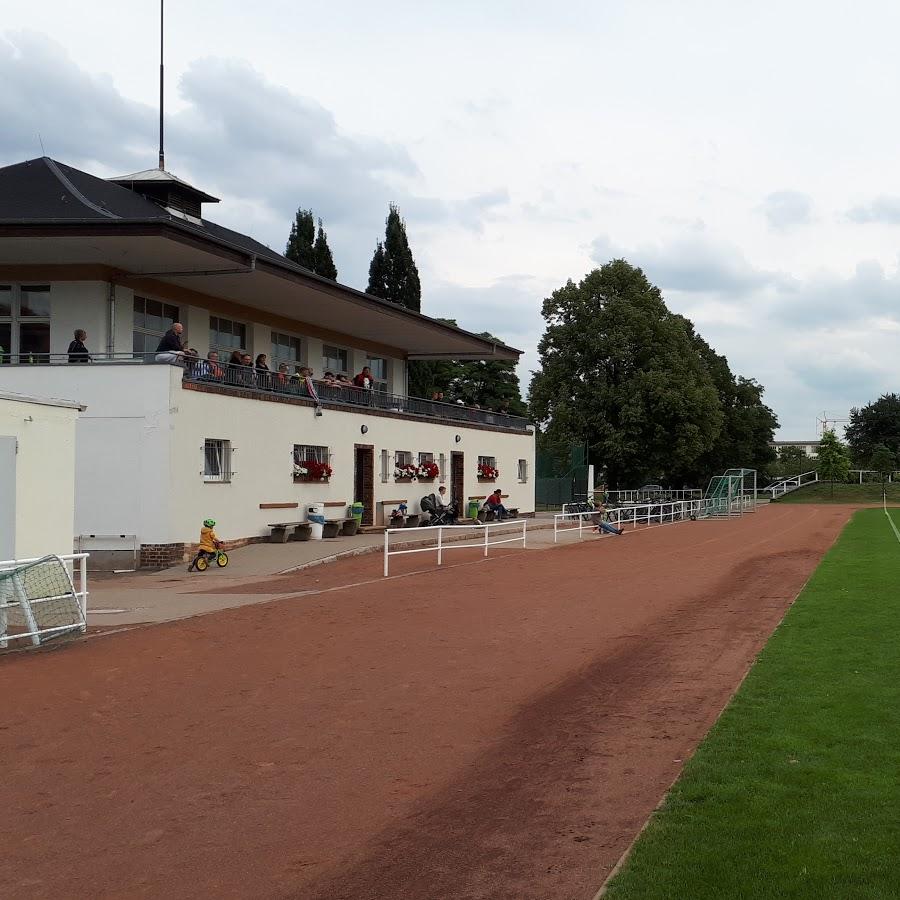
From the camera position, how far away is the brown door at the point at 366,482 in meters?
34.0

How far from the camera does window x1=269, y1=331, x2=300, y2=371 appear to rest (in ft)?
114

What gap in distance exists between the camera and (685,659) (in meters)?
11.6

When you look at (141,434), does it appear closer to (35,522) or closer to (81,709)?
(35,522)

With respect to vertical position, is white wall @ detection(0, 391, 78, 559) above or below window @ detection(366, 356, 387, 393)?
below

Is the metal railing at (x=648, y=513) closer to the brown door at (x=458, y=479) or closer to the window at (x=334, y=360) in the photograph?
the brown door at (x=458, y=479)

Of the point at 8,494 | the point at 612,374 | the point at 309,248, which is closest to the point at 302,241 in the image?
the point at 309,248

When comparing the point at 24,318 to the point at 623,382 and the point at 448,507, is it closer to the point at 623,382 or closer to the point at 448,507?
the point at 448,507

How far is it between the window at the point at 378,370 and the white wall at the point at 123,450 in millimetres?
17971

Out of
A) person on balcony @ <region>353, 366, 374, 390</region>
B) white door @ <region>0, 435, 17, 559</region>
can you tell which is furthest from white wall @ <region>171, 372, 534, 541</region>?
white door @ <region>0, 435, 17, 559</region>

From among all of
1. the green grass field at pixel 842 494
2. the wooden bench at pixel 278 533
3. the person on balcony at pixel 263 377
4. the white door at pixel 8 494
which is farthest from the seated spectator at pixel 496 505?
the green grass field at pixel 842 494

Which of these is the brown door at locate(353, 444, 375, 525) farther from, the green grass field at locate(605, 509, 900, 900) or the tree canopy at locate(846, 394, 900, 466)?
the tree canopy at locate(846, 394, 900, 466)

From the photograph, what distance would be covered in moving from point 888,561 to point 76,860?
20.8 m

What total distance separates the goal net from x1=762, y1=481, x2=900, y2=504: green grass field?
68367 millimetres

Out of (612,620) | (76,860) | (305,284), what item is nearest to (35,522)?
(612,620)
